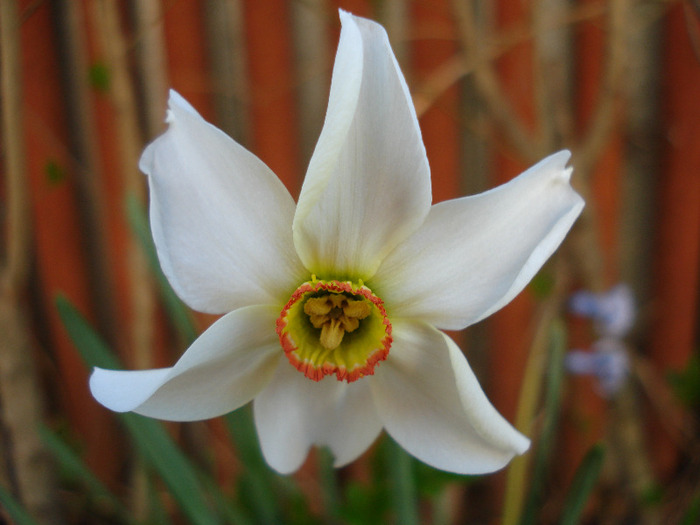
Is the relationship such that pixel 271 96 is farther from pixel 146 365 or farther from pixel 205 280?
pixel 205 280

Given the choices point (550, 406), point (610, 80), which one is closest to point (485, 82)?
point (610, 80)

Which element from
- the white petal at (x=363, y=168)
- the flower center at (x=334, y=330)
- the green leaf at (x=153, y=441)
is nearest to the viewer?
the white petal at (x=363, y=168)

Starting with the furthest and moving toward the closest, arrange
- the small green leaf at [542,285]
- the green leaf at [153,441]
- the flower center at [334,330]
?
the small green leaf at [542,285], the green leaf at [153,441], the flower center at [334,330]

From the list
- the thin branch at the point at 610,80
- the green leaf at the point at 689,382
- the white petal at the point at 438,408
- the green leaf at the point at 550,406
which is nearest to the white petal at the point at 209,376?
the white petal at the point at 438,408

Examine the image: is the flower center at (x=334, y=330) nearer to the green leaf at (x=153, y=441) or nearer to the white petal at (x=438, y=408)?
the white petal at (x=438, y=408)

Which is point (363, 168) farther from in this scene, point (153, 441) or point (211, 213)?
point (153, 441)

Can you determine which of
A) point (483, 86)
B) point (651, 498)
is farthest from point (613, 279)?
point (483, 86)
